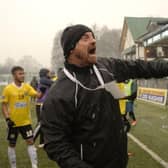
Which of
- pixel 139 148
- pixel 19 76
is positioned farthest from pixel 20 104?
pixel 139 148

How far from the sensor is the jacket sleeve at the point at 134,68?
11.6 ft

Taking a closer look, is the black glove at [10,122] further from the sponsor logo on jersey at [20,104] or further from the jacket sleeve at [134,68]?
the jacket sleeve at [134,68]

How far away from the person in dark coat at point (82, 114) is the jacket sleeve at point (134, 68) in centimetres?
26

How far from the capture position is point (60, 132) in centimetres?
302

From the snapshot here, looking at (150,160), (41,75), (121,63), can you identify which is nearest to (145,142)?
(150,160)

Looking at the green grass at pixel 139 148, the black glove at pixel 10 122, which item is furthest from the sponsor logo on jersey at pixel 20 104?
the green grass at pixel 139 148

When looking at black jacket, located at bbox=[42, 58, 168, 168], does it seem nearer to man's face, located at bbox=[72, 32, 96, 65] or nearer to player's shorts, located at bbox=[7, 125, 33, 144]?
man's face, located at bbox=[72, 32, 96, 65]

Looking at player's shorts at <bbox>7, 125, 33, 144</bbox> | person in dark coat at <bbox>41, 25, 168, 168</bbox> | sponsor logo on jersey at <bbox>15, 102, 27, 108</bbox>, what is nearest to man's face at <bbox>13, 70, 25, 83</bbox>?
sponsor logo on jersey at <bbox>15, 102, 27, 108</bbox>

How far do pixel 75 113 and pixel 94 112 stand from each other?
0.45 ft

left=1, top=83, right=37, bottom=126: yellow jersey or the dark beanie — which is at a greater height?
the dark beanie

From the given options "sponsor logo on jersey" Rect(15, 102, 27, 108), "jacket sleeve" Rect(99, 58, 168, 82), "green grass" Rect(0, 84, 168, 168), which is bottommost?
"green grass" Rect(0, 84, 168, 168)

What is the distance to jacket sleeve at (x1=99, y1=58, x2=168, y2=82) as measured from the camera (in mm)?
3521

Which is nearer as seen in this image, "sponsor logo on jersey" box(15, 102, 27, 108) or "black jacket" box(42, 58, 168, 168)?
"black jacket" box(42, 58, 168, 168)

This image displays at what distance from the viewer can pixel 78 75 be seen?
3166 mm
